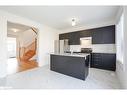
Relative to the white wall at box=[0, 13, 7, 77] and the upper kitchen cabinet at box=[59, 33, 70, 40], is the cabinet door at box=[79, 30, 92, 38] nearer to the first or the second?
the upper kitchen cabinet at box=[59, 33, 70, 40]

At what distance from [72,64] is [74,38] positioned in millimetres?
2727

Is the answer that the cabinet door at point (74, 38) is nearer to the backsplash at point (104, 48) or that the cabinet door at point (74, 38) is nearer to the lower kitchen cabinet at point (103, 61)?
the backsplash at point (104, 48)

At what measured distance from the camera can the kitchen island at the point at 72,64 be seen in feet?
9.70

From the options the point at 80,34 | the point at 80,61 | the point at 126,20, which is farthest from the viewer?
the point at 80,34

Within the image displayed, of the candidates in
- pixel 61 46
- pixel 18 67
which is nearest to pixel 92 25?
pixel 61 46

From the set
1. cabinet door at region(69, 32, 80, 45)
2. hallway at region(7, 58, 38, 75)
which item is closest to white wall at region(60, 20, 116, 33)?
cabinet door at region(69, 32, 80, 45)

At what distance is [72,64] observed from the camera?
10.6 ft

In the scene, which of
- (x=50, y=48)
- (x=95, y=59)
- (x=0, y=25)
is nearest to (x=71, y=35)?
(x=50, y=48)

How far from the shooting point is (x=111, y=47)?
441cm

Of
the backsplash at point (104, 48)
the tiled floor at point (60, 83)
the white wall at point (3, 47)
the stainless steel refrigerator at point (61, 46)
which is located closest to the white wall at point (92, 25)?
the stainless steel refrigerator at point (61, 46)
